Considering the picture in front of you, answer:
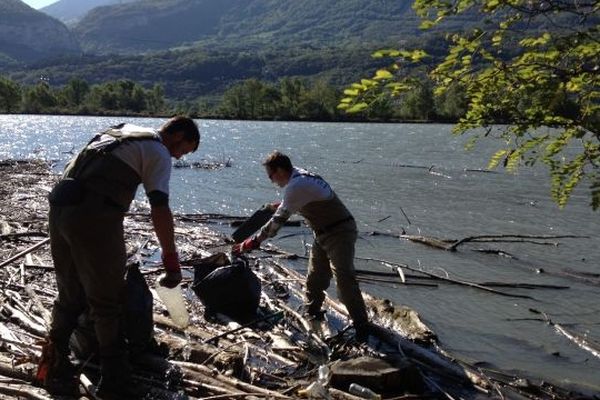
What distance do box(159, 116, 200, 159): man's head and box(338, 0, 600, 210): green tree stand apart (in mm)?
1876

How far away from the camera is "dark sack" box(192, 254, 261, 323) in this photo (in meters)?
8.22

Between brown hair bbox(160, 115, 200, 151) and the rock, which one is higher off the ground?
brown hair bbox(160, 115, 200, 151)

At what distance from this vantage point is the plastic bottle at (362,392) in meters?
5.88

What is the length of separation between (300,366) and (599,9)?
4659 mm

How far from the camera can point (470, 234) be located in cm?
1778

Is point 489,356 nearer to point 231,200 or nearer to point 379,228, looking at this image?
point 379,228

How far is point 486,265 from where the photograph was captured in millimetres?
13703

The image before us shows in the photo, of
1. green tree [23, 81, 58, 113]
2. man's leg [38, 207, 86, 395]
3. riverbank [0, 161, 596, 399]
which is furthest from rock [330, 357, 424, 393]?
green tree [23, 81, 58, 113]

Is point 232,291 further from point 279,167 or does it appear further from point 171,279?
point 171,279

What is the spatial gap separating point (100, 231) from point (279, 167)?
2882 millimetres

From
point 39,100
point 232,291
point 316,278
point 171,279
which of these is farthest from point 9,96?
point 171,279

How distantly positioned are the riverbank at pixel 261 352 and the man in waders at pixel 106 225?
27 centimetres

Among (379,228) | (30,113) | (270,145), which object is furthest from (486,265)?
(30,113)

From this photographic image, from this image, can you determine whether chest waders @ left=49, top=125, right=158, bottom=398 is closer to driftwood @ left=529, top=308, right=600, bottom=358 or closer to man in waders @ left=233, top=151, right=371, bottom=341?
man in waders @ left=233, top=151, right=371, bottom=341
